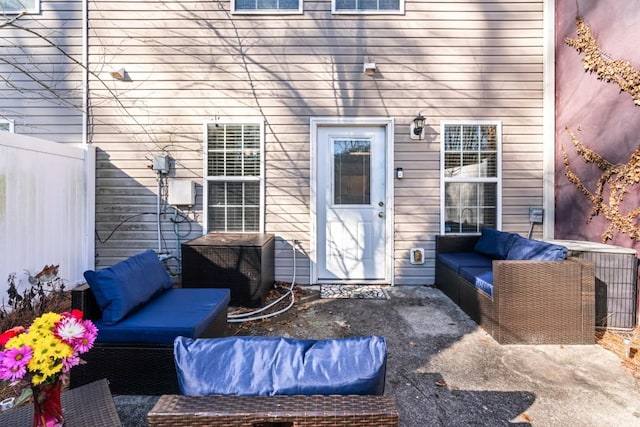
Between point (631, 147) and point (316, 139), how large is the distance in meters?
3.41

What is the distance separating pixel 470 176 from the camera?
4402 millimetres

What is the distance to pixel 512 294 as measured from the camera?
2.75 m

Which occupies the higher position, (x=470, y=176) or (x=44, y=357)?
(x=470, y=176)

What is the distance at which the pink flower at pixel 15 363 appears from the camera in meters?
0.96

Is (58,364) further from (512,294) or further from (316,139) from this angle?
(316,139)

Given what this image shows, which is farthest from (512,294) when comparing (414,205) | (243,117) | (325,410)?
(243,117)

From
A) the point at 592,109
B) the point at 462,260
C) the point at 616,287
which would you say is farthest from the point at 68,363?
the point at 592,109

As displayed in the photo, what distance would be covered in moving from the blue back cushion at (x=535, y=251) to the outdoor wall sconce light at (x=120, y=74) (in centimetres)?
530

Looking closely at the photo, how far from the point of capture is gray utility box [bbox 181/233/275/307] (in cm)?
356

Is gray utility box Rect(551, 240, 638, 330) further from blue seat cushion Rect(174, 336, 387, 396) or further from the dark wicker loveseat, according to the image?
the dark wicker loveseat

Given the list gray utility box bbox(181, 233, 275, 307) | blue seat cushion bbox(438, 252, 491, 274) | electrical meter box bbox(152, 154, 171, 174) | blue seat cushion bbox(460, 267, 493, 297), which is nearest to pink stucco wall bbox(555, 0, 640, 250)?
blue seat cushion bbox(438, 252, 491, 274)

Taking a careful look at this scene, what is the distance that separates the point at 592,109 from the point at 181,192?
16.7 ft

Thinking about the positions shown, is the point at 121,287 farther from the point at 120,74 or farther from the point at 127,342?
the point at 120,74

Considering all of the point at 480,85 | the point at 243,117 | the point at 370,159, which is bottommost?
the point at 370,159
